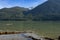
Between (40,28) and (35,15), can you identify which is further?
(35,15)

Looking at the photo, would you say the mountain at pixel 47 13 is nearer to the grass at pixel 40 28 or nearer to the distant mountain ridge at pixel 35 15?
the distant mountain ridge at pixel 35 15

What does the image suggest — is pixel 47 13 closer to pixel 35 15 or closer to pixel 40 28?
pixel 35 15

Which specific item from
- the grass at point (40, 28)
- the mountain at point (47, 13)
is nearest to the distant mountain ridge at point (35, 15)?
the mountain at point (47, 13)

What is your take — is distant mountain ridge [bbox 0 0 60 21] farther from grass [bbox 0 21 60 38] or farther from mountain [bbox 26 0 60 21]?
grass [bbox 0 21 60 38]

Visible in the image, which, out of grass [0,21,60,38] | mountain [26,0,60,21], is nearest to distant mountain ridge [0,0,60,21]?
mountain [26,0,60,21]

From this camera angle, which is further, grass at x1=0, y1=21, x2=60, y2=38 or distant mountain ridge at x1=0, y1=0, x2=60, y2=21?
distant mountain ridge at x1=0, y1=0, x2=60, y2=21

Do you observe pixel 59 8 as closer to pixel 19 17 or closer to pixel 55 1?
pixel 55 1

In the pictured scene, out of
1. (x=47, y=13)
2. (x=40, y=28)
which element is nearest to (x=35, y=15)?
(x=47, y=13)

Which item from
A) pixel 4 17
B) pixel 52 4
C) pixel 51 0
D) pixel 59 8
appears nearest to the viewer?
pixel 4 17

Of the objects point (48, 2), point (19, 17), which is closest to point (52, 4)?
point (48, 2)

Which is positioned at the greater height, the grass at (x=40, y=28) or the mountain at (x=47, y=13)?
the mountain at (x=47, y=13)

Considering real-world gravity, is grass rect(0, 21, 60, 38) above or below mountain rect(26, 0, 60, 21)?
below
